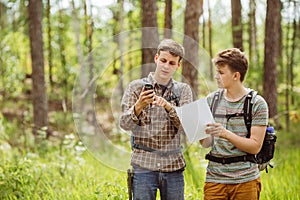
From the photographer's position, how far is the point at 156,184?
3.13 metres

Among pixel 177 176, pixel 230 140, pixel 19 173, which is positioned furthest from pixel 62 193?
pixel 230 140

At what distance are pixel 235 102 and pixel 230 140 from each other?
0.96 feet

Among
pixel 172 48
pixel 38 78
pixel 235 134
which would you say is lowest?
pixel 235 134

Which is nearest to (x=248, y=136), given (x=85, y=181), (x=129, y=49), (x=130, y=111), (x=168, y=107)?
(x=168, y=107)

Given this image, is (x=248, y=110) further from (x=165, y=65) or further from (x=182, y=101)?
(x=165, y=65)

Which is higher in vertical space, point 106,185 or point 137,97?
point 137,97

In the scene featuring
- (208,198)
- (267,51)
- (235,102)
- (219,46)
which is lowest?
(208,198)

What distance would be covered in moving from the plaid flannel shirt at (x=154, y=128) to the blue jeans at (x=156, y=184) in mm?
53

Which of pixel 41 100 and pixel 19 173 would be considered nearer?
pixel 19 173

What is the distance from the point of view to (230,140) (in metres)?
2.94

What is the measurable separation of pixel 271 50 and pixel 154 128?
214 inches

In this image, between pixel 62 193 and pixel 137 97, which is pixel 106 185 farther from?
pixel 137 97

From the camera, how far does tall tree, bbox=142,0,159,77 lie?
3.38 metres

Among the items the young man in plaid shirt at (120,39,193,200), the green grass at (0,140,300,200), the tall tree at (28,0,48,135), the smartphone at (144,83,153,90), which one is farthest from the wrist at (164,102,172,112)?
the tall tree at (28,0,48,135)
